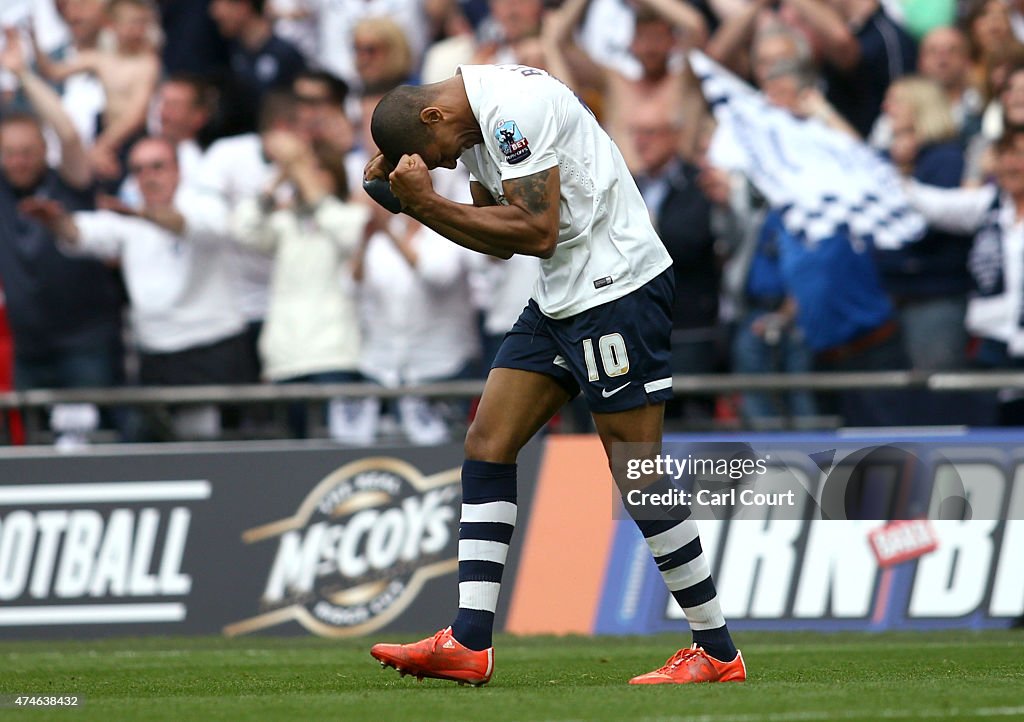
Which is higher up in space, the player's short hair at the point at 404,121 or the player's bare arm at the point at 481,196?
the player's short hair at the point at 404,121

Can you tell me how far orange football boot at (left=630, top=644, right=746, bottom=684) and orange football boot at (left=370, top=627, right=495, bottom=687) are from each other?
65 cm

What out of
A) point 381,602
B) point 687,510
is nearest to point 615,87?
point 381,602

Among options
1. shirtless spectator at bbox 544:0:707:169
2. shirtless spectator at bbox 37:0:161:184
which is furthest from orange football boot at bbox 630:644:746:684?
shirtless spectator at bbox 37:0:161:184

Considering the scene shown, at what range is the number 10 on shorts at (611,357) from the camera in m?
6.32

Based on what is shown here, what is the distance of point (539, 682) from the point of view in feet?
22.4

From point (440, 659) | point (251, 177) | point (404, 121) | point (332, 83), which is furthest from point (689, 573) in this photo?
point (251, 177)

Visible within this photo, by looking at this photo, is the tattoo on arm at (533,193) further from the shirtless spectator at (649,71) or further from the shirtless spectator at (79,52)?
the shirtless spectator at (79,52)

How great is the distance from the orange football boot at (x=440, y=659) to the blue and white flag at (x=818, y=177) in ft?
19.2

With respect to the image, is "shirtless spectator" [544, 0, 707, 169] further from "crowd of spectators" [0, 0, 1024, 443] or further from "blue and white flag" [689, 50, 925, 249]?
"blue and white flag" [689, 50, 925, 249]

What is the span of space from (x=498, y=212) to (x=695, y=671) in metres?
1.97

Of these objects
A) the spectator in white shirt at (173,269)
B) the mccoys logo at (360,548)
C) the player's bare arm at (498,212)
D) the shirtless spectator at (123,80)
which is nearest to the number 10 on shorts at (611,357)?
the player's bare arm at (498,212)

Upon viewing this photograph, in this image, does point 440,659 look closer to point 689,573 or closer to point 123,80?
point 689,573

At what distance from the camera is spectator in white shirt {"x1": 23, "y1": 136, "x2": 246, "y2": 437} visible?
1212 centimetres

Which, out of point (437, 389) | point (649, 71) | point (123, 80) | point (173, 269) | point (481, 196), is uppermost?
point (481, 196)
